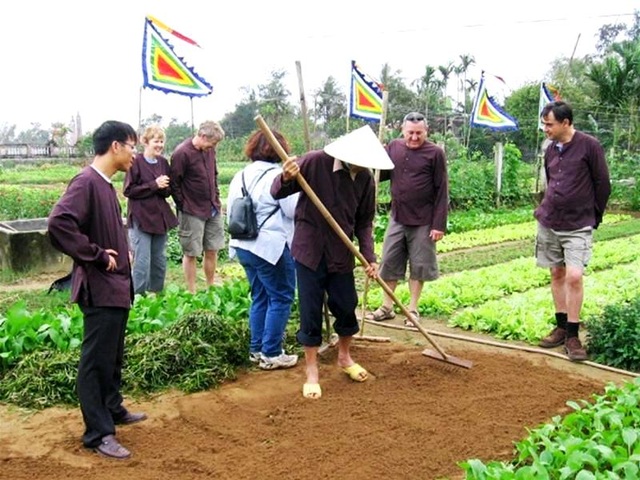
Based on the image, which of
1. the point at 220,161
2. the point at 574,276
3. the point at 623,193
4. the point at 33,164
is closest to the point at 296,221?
the point at 574,276

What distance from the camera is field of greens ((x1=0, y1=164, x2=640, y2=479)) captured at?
3633 millimetres

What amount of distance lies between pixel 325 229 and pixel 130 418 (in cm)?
182

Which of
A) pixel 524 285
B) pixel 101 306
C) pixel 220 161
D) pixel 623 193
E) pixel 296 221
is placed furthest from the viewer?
Answer: pixel 220 161

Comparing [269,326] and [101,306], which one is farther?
[269,326]

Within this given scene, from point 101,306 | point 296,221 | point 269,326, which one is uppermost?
point 296,221

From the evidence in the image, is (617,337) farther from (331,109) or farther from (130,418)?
(331,109)

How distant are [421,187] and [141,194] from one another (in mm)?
2849

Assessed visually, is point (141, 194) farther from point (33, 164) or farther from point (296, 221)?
point (33, 164)

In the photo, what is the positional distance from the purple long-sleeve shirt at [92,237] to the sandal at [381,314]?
3409 millimetres

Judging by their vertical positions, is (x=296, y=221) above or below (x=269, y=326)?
above

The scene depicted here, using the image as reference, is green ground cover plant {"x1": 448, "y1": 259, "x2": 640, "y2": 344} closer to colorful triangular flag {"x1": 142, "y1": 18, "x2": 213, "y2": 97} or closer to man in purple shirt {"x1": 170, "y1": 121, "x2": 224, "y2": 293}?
man in purple shirt {"x1": 170, "y1": 121, "x2": 224, "y2": 293}

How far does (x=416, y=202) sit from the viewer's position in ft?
21.9

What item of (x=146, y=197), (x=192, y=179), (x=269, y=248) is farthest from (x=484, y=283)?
(x=146, y=197)

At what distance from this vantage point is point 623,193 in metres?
17.4
